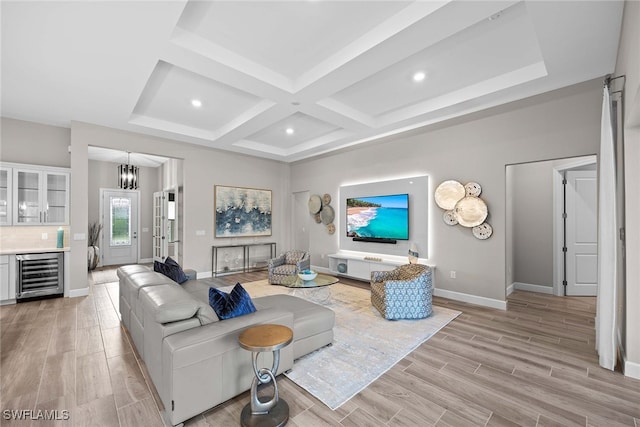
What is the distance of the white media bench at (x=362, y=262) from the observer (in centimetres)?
538

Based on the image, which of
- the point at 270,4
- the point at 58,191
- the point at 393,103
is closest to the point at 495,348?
the point at 393,103

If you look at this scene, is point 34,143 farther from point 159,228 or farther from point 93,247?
point 159,228

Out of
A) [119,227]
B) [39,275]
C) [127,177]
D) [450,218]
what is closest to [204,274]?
[127,177]

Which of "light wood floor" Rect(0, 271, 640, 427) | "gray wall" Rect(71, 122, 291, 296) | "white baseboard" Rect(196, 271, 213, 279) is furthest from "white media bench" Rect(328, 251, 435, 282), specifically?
"white baseboard" Rect(196, 271, 213, 279)

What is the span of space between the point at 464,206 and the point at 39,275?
6.88 m

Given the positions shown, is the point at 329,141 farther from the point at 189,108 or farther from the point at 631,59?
the point at 631,59

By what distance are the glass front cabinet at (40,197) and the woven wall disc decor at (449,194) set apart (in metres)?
6.43

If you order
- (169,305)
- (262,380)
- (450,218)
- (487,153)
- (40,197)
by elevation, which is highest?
(487,153)

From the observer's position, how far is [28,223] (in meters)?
4.68

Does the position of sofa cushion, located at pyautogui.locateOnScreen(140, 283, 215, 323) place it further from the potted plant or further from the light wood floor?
the potted plant

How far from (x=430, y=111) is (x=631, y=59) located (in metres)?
2.31

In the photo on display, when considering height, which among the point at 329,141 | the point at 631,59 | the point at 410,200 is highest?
the point at 329,141

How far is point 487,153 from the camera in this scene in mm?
4324

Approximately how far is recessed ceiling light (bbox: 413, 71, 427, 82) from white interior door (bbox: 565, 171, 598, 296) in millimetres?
3568
